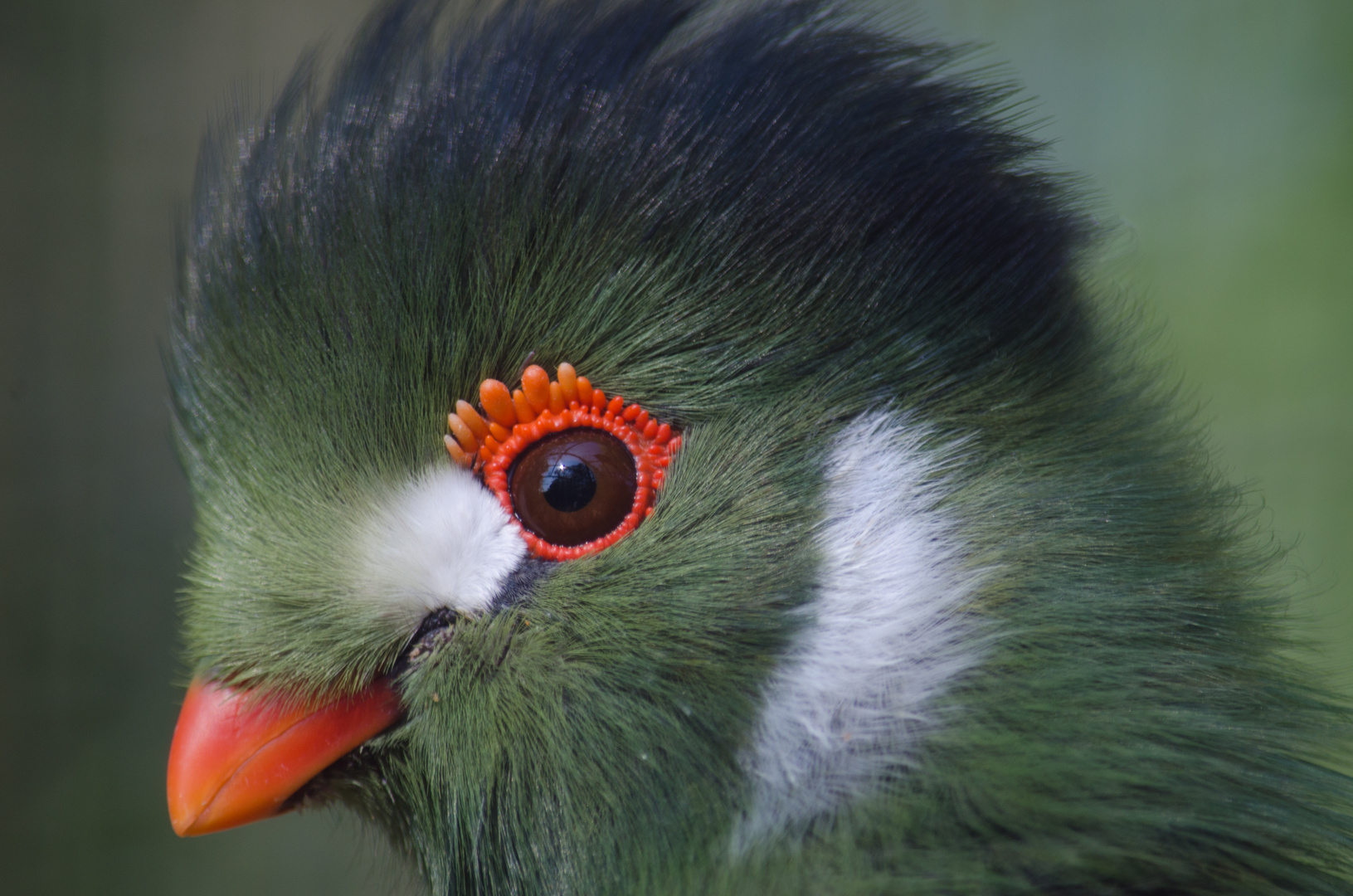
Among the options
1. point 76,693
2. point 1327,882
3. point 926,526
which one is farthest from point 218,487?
point 76,693

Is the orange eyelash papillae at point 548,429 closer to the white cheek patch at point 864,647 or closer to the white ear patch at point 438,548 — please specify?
the white ear patch at point 438,548

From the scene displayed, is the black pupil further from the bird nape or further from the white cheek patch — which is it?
the white cheek patch

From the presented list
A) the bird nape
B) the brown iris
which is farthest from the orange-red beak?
the brown iris

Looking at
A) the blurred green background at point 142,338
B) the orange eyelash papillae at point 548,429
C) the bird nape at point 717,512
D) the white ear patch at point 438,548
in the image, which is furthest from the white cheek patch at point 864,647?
the blurred green background at point 142,338

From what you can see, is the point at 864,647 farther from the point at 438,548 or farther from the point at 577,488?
the point at 438,548

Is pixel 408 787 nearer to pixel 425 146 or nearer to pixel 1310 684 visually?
pixel 425 146

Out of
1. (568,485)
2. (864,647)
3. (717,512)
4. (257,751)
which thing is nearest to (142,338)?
(257,751)
